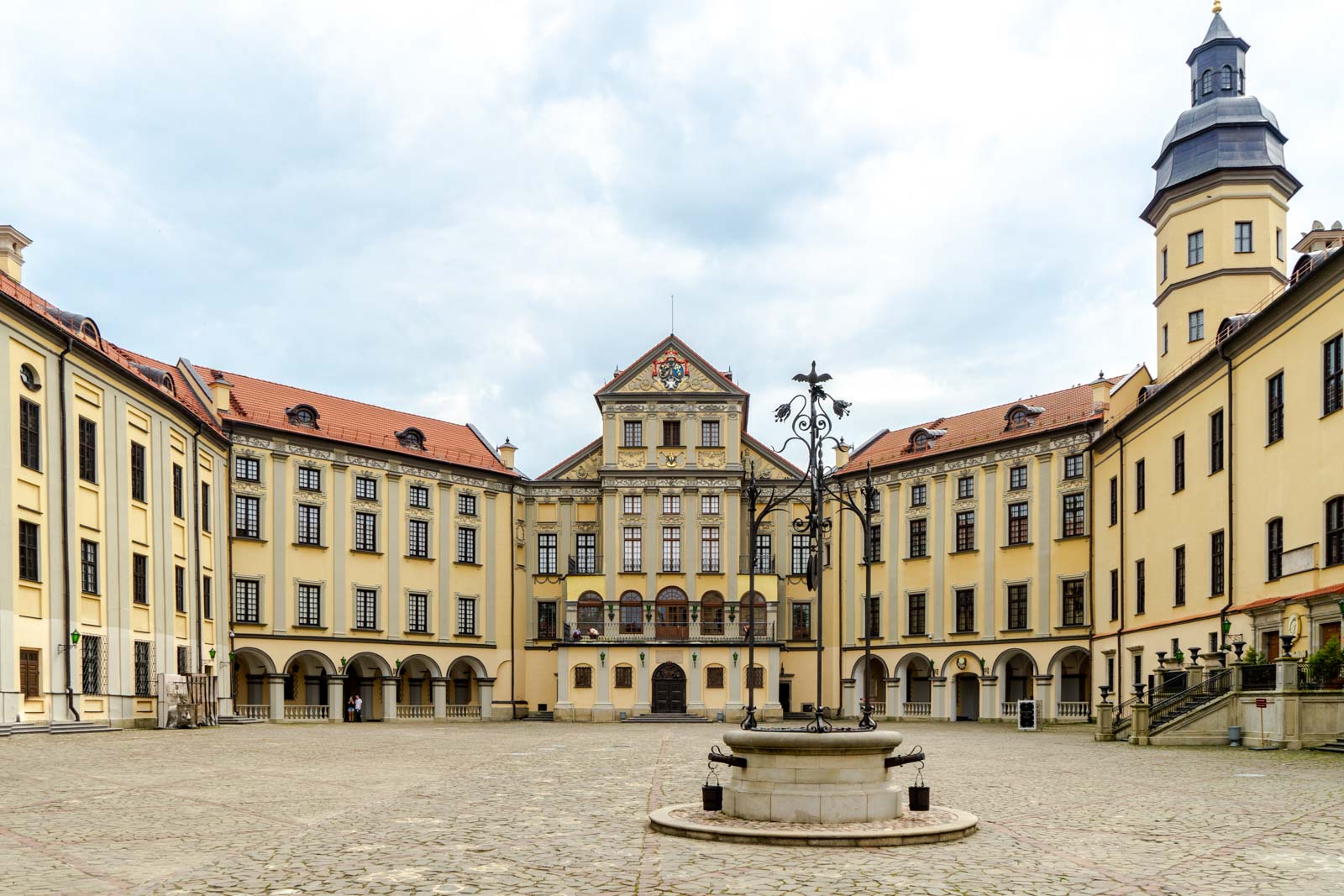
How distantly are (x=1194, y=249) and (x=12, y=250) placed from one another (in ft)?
148

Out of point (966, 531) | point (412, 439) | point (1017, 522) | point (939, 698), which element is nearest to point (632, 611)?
point (412, 439)

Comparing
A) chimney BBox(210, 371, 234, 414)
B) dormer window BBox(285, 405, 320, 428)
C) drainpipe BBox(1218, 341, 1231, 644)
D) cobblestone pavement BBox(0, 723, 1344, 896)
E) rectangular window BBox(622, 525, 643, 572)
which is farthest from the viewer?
rectangular window BBox(622, 525, 643, 572)

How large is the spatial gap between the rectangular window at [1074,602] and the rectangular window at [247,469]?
35219 mm

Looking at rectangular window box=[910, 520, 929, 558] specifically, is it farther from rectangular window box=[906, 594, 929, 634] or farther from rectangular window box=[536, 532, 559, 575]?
rectangular window box=[536, 532, 559, 575]

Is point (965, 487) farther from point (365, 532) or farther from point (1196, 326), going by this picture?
point (365, 532)

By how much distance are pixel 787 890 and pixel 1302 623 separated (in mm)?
24030

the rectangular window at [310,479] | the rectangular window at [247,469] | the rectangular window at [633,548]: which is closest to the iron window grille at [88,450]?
the rectangular window at [247,469]

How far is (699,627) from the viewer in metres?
59.9

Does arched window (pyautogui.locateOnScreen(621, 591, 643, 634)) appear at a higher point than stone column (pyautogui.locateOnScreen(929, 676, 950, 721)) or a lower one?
higher

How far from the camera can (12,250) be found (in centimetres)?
4272

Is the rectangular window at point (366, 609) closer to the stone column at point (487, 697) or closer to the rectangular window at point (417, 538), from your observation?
the rectangular window at point (417, 538)

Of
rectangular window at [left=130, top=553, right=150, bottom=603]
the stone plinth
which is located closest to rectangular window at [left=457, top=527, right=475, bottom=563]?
rectangular window at [left=130, top=553, right=150, bottom=603]

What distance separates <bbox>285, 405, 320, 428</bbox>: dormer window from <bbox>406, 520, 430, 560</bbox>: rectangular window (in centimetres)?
645

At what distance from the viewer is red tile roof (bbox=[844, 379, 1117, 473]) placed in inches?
2099
